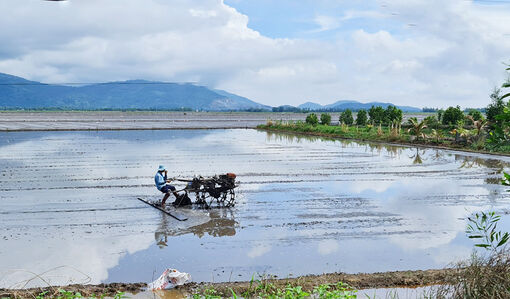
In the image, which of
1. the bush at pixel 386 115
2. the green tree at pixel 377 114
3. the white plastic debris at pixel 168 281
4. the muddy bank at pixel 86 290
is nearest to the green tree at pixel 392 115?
the bush at pixel 386 115

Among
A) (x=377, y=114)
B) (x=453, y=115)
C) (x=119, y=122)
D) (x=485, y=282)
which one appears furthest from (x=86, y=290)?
(x=119, y=122)

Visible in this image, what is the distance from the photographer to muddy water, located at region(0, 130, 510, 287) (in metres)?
8.30

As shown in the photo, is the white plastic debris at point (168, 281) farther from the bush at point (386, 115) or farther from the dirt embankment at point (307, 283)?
the bush at point (386, 115)

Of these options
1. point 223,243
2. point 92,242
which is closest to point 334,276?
point 223,243

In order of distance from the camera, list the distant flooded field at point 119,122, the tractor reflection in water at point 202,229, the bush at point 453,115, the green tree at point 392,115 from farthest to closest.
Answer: the distant flooded field at point 119,122 < the green tree at point 392,115 < the bush at point 453,115 < the tractor reflection in water at point 202,229

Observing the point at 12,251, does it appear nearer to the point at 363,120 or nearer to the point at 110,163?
the point at 110,163

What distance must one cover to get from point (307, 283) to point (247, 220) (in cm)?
444

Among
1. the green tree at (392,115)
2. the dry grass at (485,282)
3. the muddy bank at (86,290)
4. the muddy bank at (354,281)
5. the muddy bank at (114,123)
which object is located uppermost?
the green tree at (392,115)

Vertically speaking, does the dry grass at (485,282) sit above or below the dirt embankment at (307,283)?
above

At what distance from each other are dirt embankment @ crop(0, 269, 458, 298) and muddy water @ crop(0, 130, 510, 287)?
0.49 metres

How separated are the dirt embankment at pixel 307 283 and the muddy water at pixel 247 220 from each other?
49cm

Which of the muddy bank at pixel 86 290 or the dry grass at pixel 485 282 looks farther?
the muddy bank at pixel 86 290

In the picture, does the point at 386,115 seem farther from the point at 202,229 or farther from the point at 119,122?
the point at 119,122

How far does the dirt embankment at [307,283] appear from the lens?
22.4 feet
